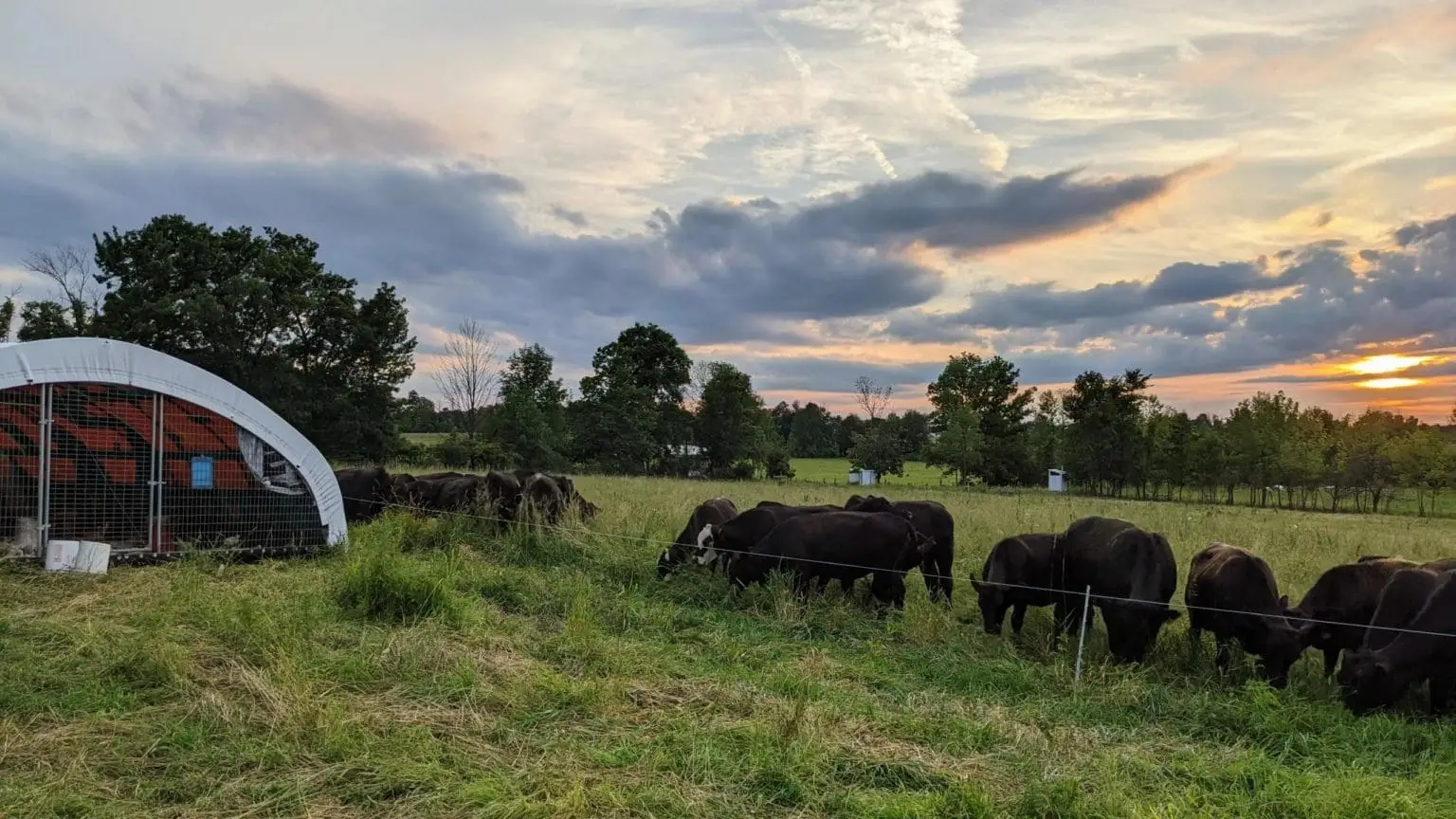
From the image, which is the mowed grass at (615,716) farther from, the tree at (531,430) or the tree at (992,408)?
the tree at (992,408)

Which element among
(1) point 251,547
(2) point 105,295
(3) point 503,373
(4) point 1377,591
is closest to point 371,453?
(2) point 105,295

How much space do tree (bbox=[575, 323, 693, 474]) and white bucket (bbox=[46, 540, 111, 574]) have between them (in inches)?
1686

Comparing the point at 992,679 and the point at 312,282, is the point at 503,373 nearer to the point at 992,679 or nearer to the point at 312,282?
the point at 312,282

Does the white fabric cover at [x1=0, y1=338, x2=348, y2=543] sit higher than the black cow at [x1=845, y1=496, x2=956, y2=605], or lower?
higher

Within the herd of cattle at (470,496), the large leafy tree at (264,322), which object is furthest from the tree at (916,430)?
the herd of cattle at (470,496)

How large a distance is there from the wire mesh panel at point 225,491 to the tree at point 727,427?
46309 millimetres

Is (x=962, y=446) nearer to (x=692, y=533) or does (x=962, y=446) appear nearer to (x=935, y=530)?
(x=935, y=530)

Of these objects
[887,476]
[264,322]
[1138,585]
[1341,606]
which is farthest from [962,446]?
[1138,585]

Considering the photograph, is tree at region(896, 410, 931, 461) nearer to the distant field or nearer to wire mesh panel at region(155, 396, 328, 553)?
the distant field

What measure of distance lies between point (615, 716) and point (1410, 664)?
6.83 m

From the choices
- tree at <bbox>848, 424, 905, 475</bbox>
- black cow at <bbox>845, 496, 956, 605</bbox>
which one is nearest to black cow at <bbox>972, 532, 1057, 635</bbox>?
black cow at <bbox>845, 496, 956, 605</bbox>

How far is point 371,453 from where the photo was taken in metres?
41.3

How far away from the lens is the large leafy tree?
119ft

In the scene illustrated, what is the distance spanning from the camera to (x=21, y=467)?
38.0 feet
